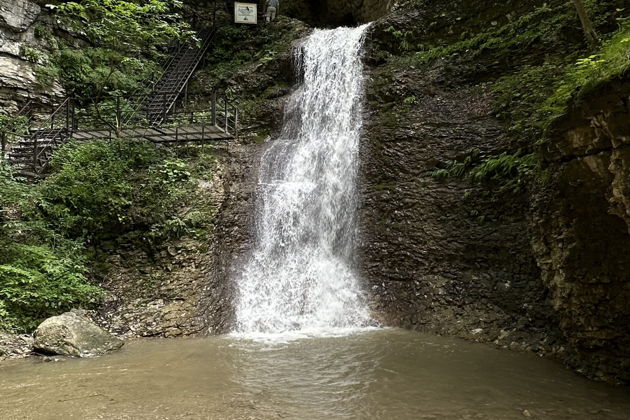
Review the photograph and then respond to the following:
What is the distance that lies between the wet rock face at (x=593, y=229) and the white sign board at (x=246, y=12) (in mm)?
17791

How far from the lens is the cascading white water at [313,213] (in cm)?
910

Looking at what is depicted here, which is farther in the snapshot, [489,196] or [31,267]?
[489,196]

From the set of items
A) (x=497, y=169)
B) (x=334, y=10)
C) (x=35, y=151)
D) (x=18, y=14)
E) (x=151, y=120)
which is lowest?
(x=497, y=169)

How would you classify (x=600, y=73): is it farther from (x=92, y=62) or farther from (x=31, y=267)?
(x=92, y=62)

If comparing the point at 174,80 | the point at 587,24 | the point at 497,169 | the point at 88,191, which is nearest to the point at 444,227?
the point at 497,169

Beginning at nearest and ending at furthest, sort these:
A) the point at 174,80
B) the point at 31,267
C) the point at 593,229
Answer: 1. the point at 593,229
2. the point at 31,267
3. the point at 174,80

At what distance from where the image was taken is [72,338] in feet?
22.4

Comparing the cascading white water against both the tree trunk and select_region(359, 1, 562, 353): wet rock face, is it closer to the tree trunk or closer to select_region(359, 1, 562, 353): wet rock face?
select_region(359, 1, 562, 353): wet rock face

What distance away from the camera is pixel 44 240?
30.8 ft

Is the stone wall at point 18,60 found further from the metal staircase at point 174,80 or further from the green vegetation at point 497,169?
the green vegetation at point 497,169

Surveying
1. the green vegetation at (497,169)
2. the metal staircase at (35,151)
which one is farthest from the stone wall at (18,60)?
the green vegetation at (497,169)

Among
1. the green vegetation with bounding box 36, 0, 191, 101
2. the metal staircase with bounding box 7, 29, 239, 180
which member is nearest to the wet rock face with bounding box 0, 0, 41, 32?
the green vegetation with bounding box 36, 0, 191, 101

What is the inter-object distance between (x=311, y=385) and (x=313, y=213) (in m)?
6.35

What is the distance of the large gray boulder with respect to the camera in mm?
6691
